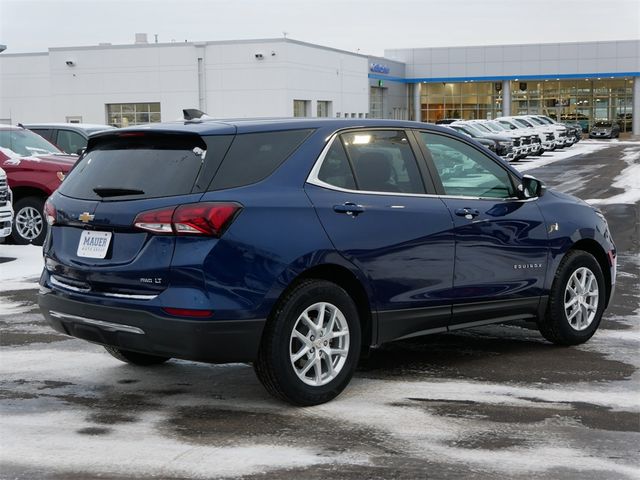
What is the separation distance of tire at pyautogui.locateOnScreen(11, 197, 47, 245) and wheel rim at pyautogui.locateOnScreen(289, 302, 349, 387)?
9642 millimetres

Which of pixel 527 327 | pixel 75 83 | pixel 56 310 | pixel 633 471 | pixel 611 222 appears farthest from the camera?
pixel 75 83

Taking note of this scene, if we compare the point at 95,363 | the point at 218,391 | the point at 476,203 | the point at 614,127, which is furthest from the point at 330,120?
the point at 614,127

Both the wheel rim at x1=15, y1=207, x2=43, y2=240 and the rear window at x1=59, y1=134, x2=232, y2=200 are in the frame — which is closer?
the rear window at x1=59, y1=134, x2=232, y2=200

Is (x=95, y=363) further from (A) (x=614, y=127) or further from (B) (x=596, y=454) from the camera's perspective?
(A) (x=614, y=127)

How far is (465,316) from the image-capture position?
6.86 metres

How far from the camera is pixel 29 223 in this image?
14875 millimetres

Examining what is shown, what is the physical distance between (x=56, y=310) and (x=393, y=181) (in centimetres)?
230

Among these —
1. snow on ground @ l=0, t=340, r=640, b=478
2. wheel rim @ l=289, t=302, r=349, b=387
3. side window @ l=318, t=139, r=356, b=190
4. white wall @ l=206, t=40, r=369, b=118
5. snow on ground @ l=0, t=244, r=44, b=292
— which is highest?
white wall @ l=206, t=40, r=369, b=118

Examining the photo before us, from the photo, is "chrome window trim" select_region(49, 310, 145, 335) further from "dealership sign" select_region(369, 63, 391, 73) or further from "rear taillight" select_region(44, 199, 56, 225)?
"dealership sign" select_region(369, 63, 391, 73)

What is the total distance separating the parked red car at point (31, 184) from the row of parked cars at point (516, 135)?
1879 centimetres

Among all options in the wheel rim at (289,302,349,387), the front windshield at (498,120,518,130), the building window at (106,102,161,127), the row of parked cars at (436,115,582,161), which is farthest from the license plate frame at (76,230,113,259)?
the building window at (106,102,161,127)

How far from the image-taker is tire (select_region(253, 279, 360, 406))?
18.8ft

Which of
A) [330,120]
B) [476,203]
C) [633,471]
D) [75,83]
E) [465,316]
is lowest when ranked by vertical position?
[633,471]

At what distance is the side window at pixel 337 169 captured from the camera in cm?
615
